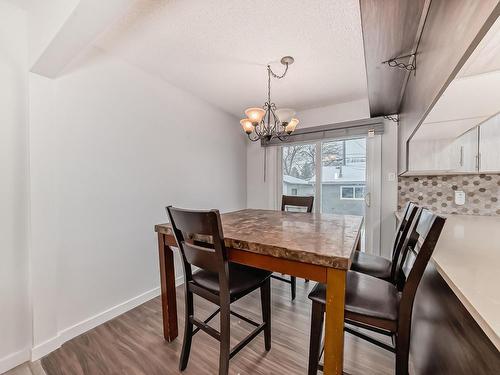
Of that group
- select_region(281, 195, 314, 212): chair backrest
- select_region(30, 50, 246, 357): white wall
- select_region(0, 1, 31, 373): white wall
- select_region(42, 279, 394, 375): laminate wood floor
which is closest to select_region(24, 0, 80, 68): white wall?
select_region(0, 1, 31, 373): white wall

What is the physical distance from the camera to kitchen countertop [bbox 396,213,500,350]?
0.59 metres

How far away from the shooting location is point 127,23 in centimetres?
161

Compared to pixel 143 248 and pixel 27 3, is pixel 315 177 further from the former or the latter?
pixel 27 3

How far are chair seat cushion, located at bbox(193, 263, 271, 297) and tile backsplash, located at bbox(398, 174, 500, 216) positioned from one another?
2214mm

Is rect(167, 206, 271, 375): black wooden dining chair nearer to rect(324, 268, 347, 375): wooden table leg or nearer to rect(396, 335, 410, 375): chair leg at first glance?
rect(324, 268, 347, 375): wooden table leg

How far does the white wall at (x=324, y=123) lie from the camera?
9.11 feet

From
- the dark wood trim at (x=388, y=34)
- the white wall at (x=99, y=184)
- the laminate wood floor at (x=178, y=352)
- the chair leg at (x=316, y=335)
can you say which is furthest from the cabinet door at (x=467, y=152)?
the white wall at (x=99, y=184)

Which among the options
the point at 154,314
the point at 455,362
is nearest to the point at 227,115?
the point at 154,314

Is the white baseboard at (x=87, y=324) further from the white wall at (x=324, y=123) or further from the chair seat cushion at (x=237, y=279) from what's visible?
the white wall at (x=324, y=123)

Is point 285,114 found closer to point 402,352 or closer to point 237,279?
point 237,279

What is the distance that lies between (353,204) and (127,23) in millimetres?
3110

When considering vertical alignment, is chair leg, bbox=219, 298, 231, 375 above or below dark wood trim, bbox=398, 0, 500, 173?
below

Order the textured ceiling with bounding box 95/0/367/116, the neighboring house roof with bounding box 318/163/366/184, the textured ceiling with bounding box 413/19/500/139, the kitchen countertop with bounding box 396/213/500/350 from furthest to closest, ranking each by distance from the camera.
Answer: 1. the neighboring house roof with bounding box 318/163/366/184
2. the textured ceiling with bounding box 95/0/367/116
3. the textured ceiling with bounding box 413/19/500/139
4. the kitchen countertop with bounding box 396/213/500/350

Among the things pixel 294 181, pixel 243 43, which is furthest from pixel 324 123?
pixel 243 43
